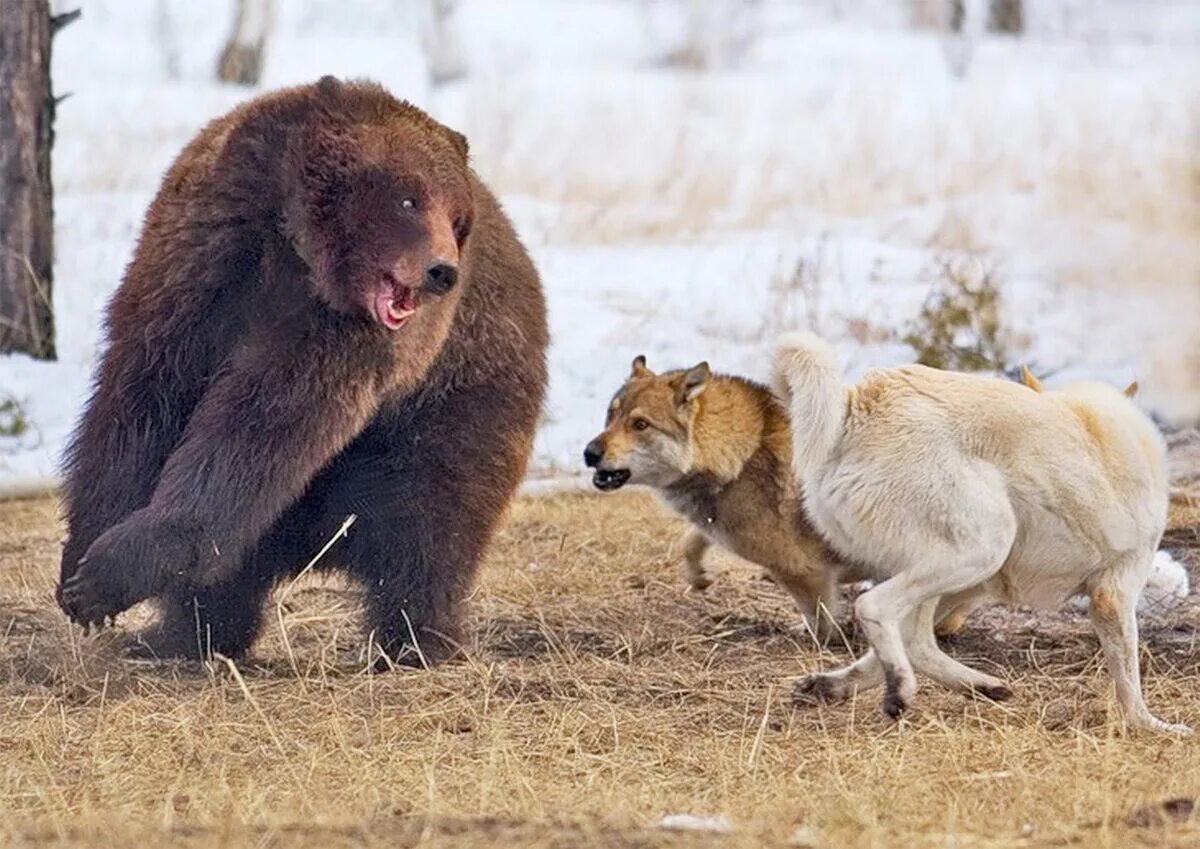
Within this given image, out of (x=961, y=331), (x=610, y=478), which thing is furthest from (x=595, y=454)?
(x=961, y=331)

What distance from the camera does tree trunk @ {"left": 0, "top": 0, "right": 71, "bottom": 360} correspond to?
37.4ft

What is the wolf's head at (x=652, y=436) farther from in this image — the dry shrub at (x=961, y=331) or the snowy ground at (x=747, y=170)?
the dry shrub at (x=961, y=331)

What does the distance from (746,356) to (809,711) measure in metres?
7.50

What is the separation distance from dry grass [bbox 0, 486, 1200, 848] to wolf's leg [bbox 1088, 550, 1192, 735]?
106mm

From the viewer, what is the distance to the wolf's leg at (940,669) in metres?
6.29

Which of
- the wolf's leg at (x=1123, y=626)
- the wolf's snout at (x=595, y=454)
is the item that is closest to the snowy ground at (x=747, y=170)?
the wolf's snout at (x=595, y=454)

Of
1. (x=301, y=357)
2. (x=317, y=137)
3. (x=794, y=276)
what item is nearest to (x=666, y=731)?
(x=301, y=357)

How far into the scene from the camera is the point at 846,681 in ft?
20.6

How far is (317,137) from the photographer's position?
21.1ft

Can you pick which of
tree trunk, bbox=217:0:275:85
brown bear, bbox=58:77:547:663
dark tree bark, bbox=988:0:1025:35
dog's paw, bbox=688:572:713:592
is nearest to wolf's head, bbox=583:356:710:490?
A: dog's paw, bbox=688:572:713:592

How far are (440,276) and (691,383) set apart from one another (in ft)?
6.70

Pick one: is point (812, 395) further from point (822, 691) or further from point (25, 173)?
point (25, 173)

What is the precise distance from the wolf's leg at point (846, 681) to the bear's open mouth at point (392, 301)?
1.61 metres

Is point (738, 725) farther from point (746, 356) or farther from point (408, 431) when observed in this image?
point (746, 356)
